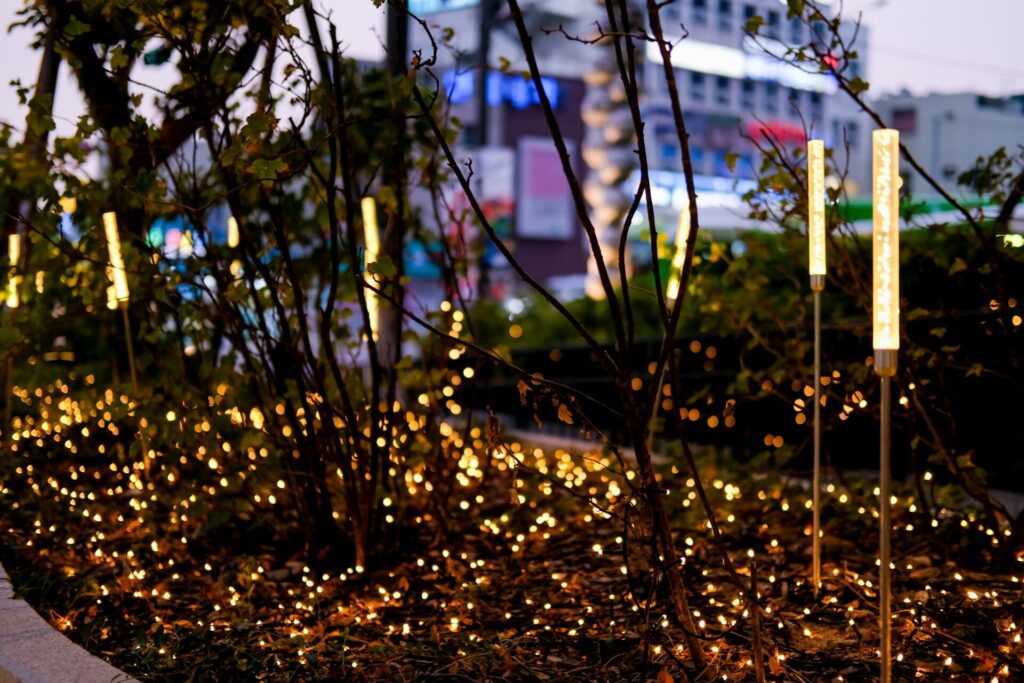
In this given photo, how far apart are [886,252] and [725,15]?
6369 centimetres

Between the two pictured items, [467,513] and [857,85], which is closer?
[857,85]

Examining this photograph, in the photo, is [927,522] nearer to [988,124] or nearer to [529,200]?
[529,200]

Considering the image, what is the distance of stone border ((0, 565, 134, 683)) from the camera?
3.14 meters

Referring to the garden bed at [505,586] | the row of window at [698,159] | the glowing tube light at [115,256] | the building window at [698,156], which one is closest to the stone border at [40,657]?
the garden bed at [505,586]

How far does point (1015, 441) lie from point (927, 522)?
5.19ft

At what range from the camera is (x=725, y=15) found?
206ft

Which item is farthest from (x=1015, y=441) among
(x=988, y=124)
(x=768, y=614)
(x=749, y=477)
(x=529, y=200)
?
(x=988, y=124)

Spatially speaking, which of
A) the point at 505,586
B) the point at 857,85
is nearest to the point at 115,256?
the point at 505,586

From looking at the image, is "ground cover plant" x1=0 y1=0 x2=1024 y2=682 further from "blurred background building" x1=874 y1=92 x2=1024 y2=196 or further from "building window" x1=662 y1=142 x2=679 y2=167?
"blurred background building" x1=874 y1=92 x2=1024 y2=196

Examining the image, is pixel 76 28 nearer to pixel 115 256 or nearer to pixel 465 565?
pixel 115 256

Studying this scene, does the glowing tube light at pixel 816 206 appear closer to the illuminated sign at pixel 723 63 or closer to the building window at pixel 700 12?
the illuminated sign at pixel 723 63

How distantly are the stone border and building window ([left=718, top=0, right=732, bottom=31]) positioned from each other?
62.3 m

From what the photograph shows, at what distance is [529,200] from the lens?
161 ft

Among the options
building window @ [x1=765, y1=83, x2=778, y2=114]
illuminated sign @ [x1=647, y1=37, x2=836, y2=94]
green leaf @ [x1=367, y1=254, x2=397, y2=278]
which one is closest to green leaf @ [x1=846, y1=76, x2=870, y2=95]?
green leaf @ [x1=367, y1=254, x2=397, y2=278]
